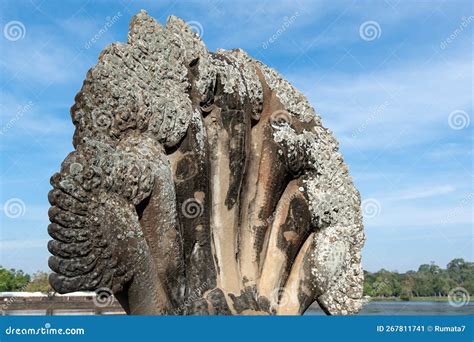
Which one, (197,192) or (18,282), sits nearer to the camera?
(197,192)

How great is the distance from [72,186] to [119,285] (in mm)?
1159

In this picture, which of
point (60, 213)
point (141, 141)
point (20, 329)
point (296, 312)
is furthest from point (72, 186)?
point (296, 312)

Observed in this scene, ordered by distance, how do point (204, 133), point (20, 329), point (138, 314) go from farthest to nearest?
point (204, 133), point (138, 314), point (20, 329)

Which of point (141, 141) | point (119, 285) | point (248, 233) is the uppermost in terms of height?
point (141, 141)

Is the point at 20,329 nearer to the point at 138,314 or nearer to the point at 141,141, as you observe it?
the point at 138,314

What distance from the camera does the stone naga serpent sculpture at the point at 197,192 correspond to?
6.41 meters

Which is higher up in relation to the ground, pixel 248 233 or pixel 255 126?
pixel 255 126

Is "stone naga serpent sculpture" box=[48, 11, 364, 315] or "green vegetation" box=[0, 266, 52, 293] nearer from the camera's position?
"stone naga serpent sculpture" box=[48, 11, 364, 315]

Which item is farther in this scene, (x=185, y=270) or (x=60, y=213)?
(x=185, y=270)

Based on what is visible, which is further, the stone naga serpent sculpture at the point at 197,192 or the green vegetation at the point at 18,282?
the green vegetation at the point at 18,282

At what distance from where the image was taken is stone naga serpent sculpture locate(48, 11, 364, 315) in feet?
21.0

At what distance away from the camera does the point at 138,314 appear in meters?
6.81

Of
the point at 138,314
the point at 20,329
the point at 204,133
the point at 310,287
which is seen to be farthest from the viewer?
the point at 310,287

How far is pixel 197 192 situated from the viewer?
284 inches
